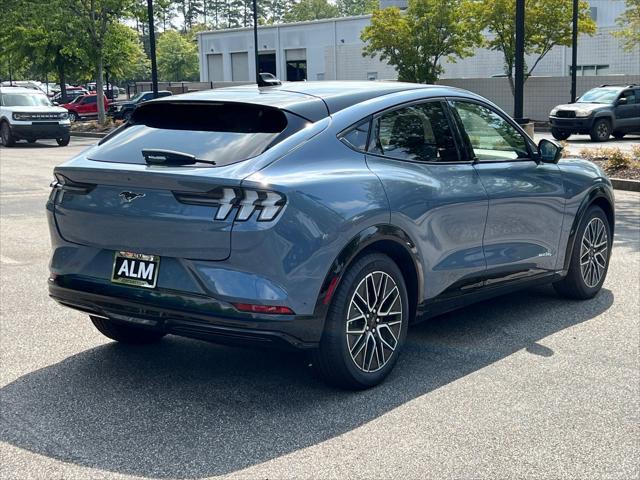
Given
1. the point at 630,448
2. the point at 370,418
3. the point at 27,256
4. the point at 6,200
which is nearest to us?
the point at 630,448

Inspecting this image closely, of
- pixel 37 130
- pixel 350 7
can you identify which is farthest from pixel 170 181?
pixel 350 7

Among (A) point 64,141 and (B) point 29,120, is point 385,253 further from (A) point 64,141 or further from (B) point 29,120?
(A) point 64,141

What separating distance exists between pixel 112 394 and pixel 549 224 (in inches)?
133

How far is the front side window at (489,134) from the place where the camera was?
19.7ft

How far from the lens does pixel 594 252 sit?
7.14 meters

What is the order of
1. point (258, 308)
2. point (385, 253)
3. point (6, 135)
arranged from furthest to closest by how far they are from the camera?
1. point (6, 135)
2. point (385, 253)
3. point (258, 308)

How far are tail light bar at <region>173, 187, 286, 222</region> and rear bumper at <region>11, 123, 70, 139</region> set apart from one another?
86.1 ft

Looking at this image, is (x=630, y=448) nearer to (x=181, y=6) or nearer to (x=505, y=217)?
(x=505, y=217)

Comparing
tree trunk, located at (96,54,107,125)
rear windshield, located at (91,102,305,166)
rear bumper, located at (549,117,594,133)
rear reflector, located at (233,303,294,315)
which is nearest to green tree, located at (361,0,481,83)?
tree trunk, located at (96,54,107,125)

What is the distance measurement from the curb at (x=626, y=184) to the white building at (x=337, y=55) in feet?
114

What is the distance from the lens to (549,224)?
6.53 m

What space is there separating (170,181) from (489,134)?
8.50ft

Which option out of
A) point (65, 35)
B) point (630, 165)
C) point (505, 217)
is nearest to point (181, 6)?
point (65, 35)

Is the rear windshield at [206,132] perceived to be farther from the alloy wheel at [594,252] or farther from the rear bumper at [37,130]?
the rear bumper at [37,130]
